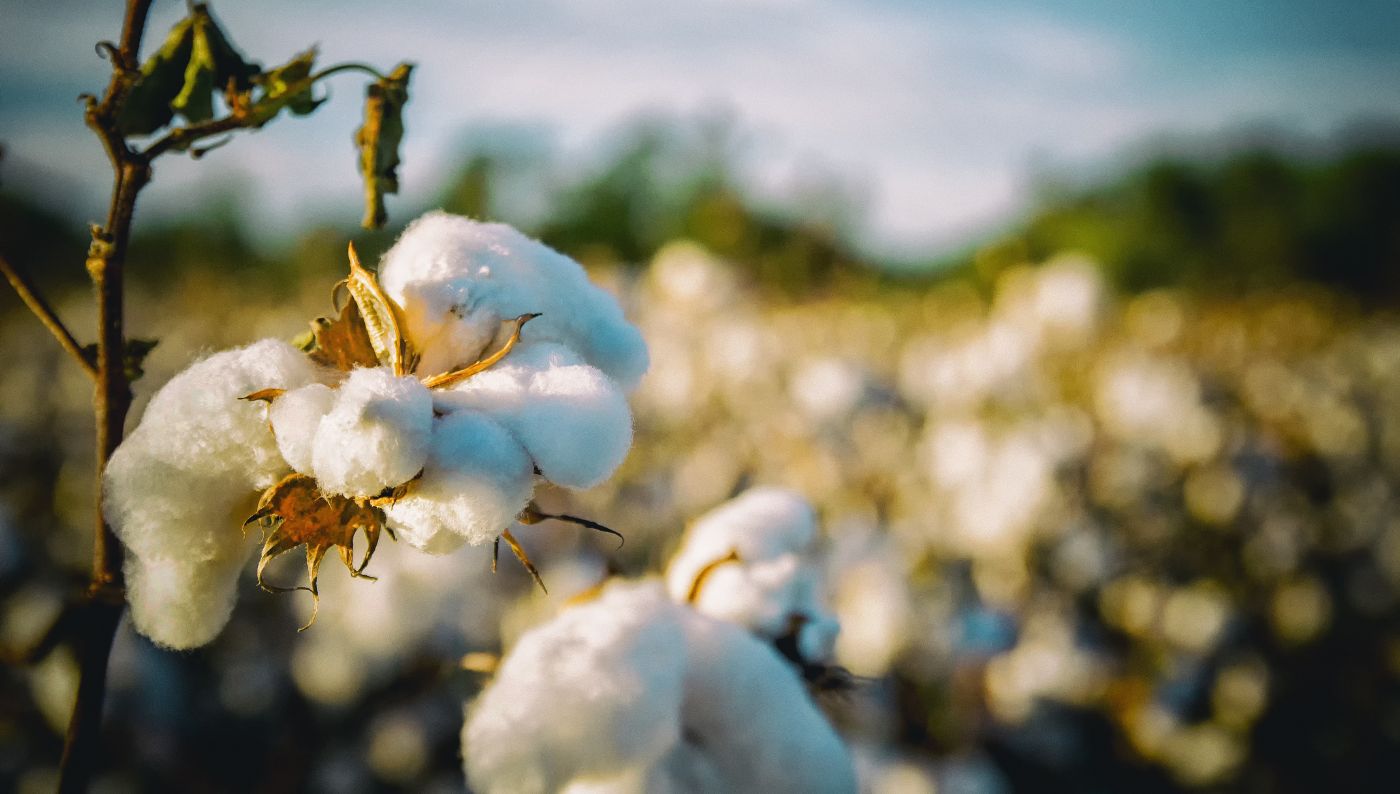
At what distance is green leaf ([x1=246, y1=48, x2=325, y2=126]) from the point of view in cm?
44

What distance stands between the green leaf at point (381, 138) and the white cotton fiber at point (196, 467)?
124 mm

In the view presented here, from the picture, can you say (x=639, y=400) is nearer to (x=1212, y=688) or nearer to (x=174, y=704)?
(x=174, y=704)

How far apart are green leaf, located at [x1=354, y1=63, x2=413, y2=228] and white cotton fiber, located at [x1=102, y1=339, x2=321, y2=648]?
124mm

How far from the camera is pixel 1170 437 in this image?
280cm

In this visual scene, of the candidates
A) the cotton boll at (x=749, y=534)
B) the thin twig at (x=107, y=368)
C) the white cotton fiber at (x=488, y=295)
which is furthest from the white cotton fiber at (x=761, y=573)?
the thin twig at (x=107, y=368)

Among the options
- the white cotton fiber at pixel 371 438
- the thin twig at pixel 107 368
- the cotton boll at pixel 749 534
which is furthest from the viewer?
the cotton boll at pixel 749 534

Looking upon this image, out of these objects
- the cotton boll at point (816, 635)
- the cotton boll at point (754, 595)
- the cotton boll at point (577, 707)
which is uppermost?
the cotton boll at point (577, 707)

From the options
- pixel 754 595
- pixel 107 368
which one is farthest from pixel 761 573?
pixel 107 368

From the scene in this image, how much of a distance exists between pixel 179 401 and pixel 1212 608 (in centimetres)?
239

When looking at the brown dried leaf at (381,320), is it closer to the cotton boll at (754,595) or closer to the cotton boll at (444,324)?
the cotton boll at (444,324)

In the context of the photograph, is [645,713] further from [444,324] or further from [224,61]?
[224,61]

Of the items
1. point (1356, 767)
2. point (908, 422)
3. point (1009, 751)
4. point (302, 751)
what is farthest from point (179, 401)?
point (908, 422)

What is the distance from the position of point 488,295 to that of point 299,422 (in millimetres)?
101

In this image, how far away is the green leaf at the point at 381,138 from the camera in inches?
18.1
